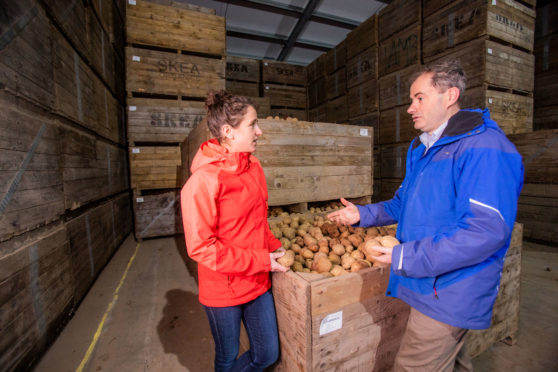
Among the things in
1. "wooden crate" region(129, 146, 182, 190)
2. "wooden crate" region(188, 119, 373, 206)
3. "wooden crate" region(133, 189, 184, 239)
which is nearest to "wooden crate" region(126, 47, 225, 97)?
"wooden crate" region(129, 146, 182, 190)

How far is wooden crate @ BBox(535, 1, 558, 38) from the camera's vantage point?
5832 mm

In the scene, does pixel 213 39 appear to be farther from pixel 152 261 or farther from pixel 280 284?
pixel 280 284

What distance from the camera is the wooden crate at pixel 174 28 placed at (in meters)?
5.18

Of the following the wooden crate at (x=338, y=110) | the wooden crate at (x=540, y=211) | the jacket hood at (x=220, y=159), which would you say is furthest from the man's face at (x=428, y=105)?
the wooden crate at (x=338, y=110)

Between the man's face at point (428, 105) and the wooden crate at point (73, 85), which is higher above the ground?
the wooden crate at point (73, 85)

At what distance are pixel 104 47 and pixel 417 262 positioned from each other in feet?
18.7

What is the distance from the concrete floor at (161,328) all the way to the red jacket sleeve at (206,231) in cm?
147

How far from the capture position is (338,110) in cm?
725

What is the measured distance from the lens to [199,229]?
51.4 inches

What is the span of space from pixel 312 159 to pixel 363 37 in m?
4.72

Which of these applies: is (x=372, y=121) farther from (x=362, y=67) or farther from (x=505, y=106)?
(x=505, y=106)

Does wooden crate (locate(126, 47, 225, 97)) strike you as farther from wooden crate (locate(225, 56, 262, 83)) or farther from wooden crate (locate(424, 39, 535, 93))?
wooden crate (locate(424, 39, 535, 93))

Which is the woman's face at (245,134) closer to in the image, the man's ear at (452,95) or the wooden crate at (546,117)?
the man's ear at (452,95)

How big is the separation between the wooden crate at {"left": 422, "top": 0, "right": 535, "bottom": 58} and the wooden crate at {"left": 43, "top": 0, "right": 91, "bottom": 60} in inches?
218
